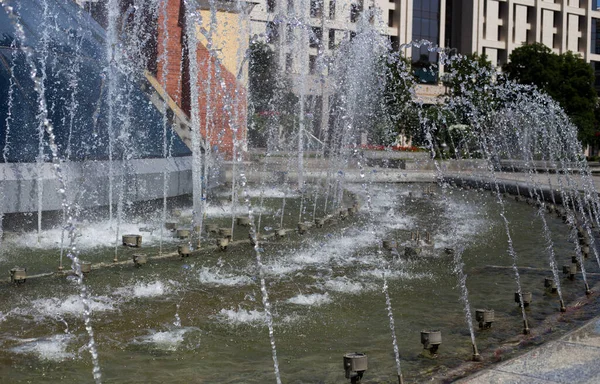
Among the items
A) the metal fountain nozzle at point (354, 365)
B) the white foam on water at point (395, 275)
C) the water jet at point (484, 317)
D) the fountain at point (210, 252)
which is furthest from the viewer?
the white foam on water at point (395, 275)

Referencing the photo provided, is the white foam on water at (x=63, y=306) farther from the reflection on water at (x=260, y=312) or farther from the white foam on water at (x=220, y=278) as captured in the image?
the white foam on water at (x=220, y=278)

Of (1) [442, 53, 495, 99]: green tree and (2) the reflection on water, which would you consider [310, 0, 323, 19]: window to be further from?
(2) the reflection on water

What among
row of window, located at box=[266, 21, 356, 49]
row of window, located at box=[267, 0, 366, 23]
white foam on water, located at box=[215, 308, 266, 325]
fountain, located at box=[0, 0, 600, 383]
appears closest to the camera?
fountain, located at box=[0, 0, 600, 383]

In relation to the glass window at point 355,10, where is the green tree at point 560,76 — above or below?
→ below

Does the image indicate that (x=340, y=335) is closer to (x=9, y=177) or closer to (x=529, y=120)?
(x=9, y=177)

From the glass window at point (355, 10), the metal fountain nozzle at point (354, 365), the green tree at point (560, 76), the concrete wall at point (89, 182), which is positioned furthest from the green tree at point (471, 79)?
the metal fountain nozzle at point (354, 365)

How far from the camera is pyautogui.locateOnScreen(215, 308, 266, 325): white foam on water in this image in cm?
570

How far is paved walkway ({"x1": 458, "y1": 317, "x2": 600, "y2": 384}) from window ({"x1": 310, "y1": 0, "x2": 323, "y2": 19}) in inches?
1630

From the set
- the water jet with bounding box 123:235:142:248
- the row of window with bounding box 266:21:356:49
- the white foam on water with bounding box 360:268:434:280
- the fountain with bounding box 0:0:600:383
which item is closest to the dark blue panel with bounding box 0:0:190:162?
the fountain with bounding box 0:0:600:383

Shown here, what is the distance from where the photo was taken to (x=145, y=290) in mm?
6637

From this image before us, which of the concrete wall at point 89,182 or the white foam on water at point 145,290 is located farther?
the concrete wall at point 89,182

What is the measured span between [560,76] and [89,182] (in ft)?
129

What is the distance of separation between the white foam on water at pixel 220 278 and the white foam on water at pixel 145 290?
1.41ft

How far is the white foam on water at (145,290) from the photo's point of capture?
21.3 feet
